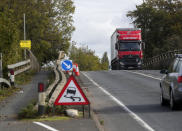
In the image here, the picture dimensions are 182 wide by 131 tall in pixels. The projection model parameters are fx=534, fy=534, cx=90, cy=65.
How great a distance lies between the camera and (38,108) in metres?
13.1

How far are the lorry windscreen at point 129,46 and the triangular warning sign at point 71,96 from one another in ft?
119

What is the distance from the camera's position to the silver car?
14.7 metres

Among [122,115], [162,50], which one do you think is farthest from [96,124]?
[162,50]

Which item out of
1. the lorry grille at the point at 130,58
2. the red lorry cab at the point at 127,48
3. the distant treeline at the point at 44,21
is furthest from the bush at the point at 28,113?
the distant treeline at the point at 44,21

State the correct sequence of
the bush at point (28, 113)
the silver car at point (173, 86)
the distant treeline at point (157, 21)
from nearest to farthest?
the bush at point (28, 113)
the silver car at point (173, 86)
the distant treeline at point (157, 21)

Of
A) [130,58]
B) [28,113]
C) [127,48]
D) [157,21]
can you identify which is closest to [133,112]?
[28,113]

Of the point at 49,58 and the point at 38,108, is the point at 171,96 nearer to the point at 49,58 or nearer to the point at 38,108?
the point at 38,108

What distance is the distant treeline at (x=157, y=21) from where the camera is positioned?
82188 millimetres

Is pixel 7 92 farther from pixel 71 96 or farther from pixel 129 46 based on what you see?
pixel 129 46

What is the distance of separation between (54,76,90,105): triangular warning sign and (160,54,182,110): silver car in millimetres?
2893

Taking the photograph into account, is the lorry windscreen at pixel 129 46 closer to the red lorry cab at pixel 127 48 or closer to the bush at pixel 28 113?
the red lorry cab at pixel 127 48

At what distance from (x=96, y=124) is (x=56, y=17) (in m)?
50.8

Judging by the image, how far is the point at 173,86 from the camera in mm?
15023

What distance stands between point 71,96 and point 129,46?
37.3 metres
